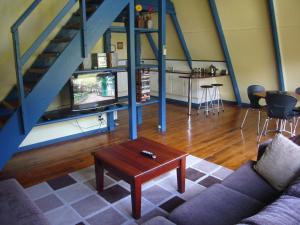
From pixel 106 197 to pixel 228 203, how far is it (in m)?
1.35

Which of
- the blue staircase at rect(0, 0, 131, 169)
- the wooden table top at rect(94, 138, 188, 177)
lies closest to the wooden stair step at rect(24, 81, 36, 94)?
the blue staircase at rect(0, 0, 131, 169)

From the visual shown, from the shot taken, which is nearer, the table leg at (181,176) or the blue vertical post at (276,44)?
the table leg at (181,176)

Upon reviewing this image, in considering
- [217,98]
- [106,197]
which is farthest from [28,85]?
[217,98]

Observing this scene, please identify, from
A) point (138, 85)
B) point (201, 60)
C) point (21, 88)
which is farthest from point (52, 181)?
point (201, 60)

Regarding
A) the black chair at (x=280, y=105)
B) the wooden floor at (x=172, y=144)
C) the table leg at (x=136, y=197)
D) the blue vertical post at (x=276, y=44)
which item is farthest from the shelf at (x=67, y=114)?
the blue vertical post at (x=276, y=44)

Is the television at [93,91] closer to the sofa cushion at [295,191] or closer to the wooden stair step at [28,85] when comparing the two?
the wooden stair step at [28,85]

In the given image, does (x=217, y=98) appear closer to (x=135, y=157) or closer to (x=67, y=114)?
(x=67, y=114)

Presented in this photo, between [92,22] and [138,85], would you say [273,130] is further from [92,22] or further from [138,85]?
[92,22]

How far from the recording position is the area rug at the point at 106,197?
2443 mm

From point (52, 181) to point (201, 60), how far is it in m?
5.12

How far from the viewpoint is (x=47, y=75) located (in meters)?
3.15

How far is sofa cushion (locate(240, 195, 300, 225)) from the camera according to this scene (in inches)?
47.4

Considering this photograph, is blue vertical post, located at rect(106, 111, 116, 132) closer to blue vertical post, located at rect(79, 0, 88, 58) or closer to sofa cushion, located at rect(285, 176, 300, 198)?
blue vertical post, located at rect(79, 0, 88, 58)

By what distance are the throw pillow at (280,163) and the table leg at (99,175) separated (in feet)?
4.93
